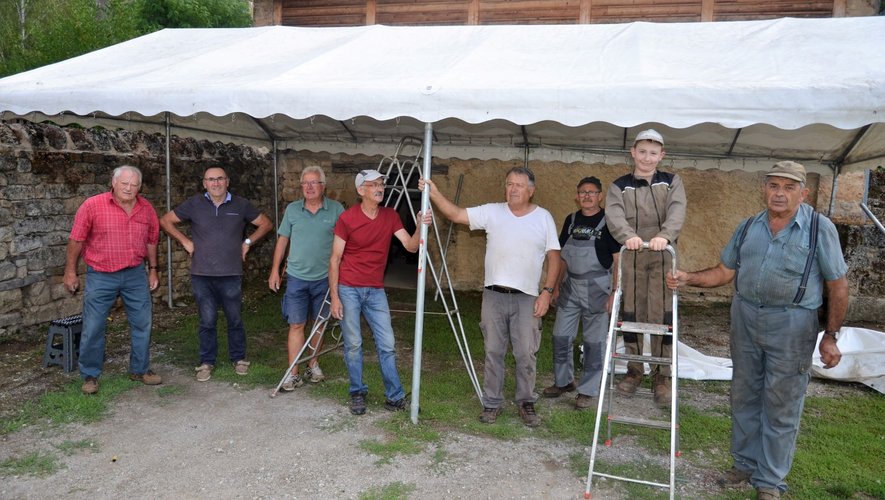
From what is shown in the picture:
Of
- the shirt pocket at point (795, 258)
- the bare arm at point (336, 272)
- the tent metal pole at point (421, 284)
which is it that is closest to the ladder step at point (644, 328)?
the shirt pocket at point (795, 258)

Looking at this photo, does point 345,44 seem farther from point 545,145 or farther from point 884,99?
point 884,99

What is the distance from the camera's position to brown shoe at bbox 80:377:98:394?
4.35 metres

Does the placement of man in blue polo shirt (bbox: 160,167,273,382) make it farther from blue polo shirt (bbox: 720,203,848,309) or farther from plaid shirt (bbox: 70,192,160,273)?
blue polo shirt (bbox: 720,203,848,309)

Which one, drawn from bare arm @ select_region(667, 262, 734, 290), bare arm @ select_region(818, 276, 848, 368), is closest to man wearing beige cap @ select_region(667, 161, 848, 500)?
bare arm @ select_region(818, 276, 848, 368)

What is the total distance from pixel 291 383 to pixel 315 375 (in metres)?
0.23

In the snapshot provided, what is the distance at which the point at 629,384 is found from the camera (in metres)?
4.57

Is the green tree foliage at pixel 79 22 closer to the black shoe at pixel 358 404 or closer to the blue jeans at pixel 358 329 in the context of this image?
the blue jeans at pixel 358 329

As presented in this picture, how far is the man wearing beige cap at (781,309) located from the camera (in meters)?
2.94

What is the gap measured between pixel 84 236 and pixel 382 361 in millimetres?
2222

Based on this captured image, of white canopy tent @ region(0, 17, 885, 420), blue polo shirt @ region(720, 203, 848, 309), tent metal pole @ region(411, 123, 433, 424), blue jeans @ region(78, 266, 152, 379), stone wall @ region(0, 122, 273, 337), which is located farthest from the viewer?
stone wall @ region(0, 122, 273, 337)

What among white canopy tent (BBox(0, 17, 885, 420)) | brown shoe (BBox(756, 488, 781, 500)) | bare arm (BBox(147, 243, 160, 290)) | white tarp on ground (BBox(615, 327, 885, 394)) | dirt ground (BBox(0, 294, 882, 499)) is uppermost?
white canopy tent (BBox(0, 17, 885, 420))

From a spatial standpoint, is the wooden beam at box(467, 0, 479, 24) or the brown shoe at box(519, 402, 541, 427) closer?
the brown shoe at box(519, 402, 541, 427)

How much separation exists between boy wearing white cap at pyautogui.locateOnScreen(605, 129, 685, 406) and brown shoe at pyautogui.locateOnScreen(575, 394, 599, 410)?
484 millimetres

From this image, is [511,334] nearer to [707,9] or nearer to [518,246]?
[518,246]
